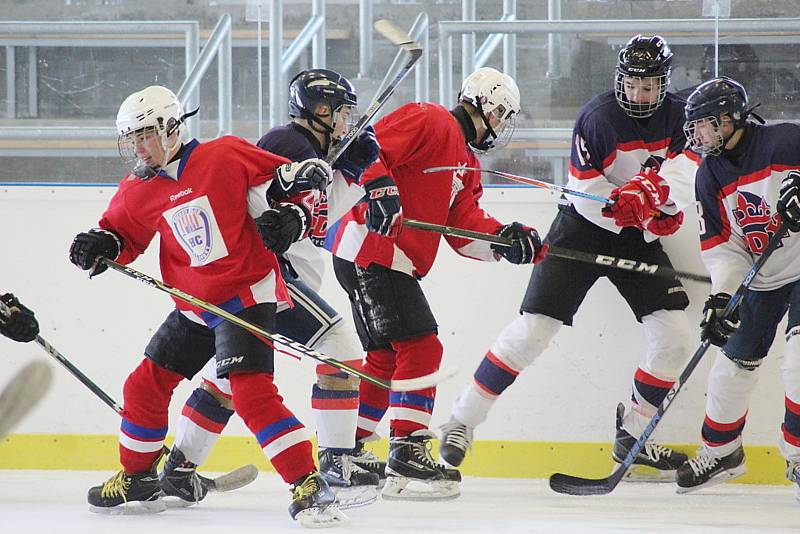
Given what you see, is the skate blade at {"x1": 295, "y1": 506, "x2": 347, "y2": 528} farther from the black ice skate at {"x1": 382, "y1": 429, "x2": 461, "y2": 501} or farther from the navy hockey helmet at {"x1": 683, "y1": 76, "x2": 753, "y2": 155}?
the navy hockey helmet at {"x1": 683, "y1": 76, "x2": 753, "y2": 155}

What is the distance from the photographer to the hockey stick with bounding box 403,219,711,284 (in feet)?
11.6

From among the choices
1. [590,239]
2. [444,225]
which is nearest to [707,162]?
[590,239]

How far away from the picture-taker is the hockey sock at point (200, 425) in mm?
3373

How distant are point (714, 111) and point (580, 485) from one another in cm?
113

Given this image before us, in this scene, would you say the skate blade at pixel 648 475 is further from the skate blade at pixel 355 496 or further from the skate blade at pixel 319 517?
the skate blade at pixel 319 517

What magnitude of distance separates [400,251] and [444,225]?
0.18 m

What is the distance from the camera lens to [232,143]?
3.08 m

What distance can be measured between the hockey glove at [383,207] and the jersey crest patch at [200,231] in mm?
488

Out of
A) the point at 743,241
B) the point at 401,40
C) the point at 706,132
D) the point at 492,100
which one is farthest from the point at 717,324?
the point at 401,40

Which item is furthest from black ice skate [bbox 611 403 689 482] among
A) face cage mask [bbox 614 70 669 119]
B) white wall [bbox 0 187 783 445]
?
face cage mask [bbox 614 70 669 119]

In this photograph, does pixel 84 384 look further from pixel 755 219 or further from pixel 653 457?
pixel 755 219

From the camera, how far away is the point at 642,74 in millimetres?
3646

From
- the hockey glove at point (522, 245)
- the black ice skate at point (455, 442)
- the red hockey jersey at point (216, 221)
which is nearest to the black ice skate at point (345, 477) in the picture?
the black ice skate at point (455, 442)

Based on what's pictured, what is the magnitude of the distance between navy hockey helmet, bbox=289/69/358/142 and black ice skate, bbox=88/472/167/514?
1046mm
